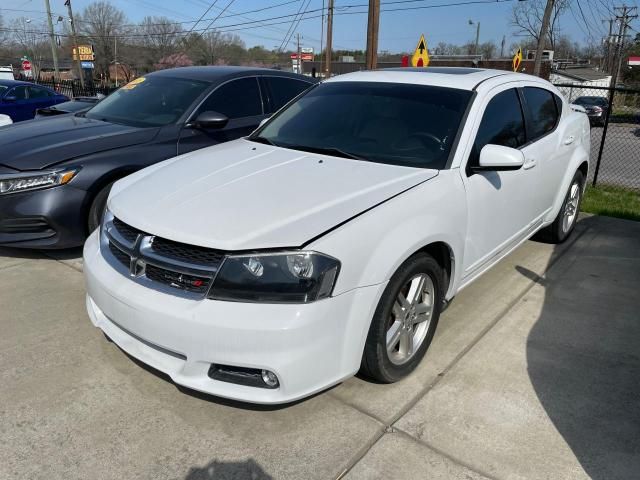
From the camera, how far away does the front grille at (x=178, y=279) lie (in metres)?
2.44

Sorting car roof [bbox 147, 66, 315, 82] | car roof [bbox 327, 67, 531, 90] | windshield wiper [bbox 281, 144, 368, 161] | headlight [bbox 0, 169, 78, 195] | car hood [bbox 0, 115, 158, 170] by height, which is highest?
Result: car roof [bbox 327, 67, 531, 90]

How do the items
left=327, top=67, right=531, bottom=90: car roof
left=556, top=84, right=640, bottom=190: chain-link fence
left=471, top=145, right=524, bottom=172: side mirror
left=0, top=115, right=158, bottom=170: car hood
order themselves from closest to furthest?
left=471, top=145, right=524, bottom=172: side mirror < left=327, top=67, right=531, bottom=90: car roof < left=0, top=115, right=158, bottom=170: car hood < left=556, top=84, right=640, bottom=190: chain-link fence

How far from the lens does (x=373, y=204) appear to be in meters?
2.68

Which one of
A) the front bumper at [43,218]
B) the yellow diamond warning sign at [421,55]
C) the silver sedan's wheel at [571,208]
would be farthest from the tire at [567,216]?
the yellow diamond warning sign at [421,55]

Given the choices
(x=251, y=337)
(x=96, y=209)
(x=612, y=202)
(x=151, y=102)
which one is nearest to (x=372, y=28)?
(x=612, y=202)

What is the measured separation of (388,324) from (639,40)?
199 ft

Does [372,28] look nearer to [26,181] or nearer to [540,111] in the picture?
[540,111]

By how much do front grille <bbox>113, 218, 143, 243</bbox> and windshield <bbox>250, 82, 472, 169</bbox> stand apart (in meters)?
1.25

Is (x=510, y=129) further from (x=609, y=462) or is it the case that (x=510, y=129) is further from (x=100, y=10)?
(x=100, y=10)

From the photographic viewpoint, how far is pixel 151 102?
5512 millimetres

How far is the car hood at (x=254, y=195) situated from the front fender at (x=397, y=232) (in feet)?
0.20

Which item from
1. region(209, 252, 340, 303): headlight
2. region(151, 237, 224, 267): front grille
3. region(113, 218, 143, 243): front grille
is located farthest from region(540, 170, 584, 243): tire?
region(113, 218, 143, 243): front grille

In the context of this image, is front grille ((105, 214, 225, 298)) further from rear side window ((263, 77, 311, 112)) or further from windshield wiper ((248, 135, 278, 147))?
rear side window ((263, 77, 311, 112))

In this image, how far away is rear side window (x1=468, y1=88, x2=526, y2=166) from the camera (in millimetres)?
3450
